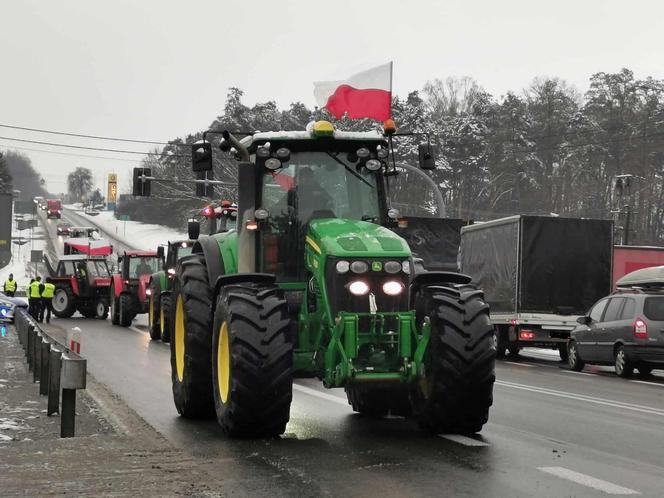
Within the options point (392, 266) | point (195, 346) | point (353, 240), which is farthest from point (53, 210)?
point (392, 266)

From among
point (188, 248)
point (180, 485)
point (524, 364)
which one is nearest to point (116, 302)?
point (188, 248)

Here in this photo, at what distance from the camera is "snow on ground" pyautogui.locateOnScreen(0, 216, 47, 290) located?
277ft

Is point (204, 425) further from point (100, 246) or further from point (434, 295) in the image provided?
point (100, 246)

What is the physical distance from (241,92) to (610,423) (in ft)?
293

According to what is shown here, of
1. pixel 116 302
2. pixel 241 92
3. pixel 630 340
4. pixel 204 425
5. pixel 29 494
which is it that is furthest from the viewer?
pixel 241 92

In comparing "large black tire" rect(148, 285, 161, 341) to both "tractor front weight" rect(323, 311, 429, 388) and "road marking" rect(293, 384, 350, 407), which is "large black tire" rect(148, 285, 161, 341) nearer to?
"road marking" rect(293, 384, 350, 407)

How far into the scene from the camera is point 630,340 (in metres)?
19.7

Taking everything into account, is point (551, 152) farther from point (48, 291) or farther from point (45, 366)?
point (45, 366)

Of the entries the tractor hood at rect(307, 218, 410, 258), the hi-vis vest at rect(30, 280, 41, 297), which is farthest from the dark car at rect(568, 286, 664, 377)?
the hi-vis vest at rect(30, 280, 41, 297)

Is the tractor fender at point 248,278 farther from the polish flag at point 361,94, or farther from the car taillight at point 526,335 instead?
the car taillight at point 526,335

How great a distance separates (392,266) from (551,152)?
75.8 m

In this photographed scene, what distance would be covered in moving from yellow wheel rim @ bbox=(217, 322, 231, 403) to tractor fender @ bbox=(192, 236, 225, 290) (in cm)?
138

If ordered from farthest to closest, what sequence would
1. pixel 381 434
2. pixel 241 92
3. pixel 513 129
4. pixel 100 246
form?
pixel 241 92 < pixel 513 129 < pixel 100 246 < pixel 381 434

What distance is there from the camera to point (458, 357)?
349 inches
